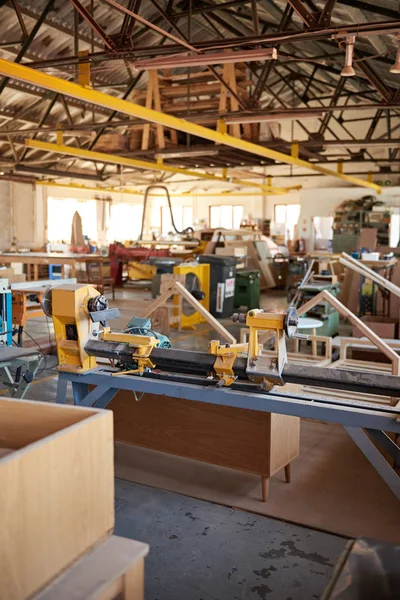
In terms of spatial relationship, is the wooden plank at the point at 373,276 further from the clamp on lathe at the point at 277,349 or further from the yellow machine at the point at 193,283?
the yellow machine at the point at 193,283

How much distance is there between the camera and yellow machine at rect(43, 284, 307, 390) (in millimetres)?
2703

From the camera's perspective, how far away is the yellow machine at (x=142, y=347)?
270 centimetres

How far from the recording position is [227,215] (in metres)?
22.1

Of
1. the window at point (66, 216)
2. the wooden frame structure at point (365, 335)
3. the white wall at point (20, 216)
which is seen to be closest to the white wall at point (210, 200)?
the white wall at point (20, 216)

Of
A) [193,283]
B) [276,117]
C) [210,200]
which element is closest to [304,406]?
[193,283]

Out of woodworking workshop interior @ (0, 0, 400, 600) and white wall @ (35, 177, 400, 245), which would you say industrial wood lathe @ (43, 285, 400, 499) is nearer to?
woodworking workshop interior @ (0, 0, 400, 600)

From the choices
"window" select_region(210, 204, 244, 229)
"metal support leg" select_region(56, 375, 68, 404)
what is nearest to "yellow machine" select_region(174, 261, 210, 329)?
"metal support leg" select_region(56, 375, 68, 404)

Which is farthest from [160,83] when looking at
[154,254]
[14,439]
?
[14,439]

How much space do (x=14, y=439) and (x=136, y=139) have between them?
31.1ft

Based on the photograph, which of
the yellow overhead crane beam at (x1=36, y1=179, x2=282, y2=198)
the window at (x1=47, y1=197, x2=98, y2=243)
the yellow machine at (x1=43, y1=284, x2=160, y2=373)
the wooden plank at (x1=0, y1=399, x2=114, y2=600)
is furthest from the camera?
the window at (x1=47, y1=197, x2=98, y2=243)

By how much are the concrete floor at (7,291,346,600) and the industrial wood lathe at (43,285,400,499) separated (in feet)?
1.82

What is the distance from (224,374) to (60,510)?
4.88 ft

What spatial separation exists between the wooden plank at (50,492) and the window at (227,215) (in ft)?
67.0

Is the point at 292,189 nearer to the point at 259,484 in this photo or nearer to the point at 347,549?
the point at 259,484
